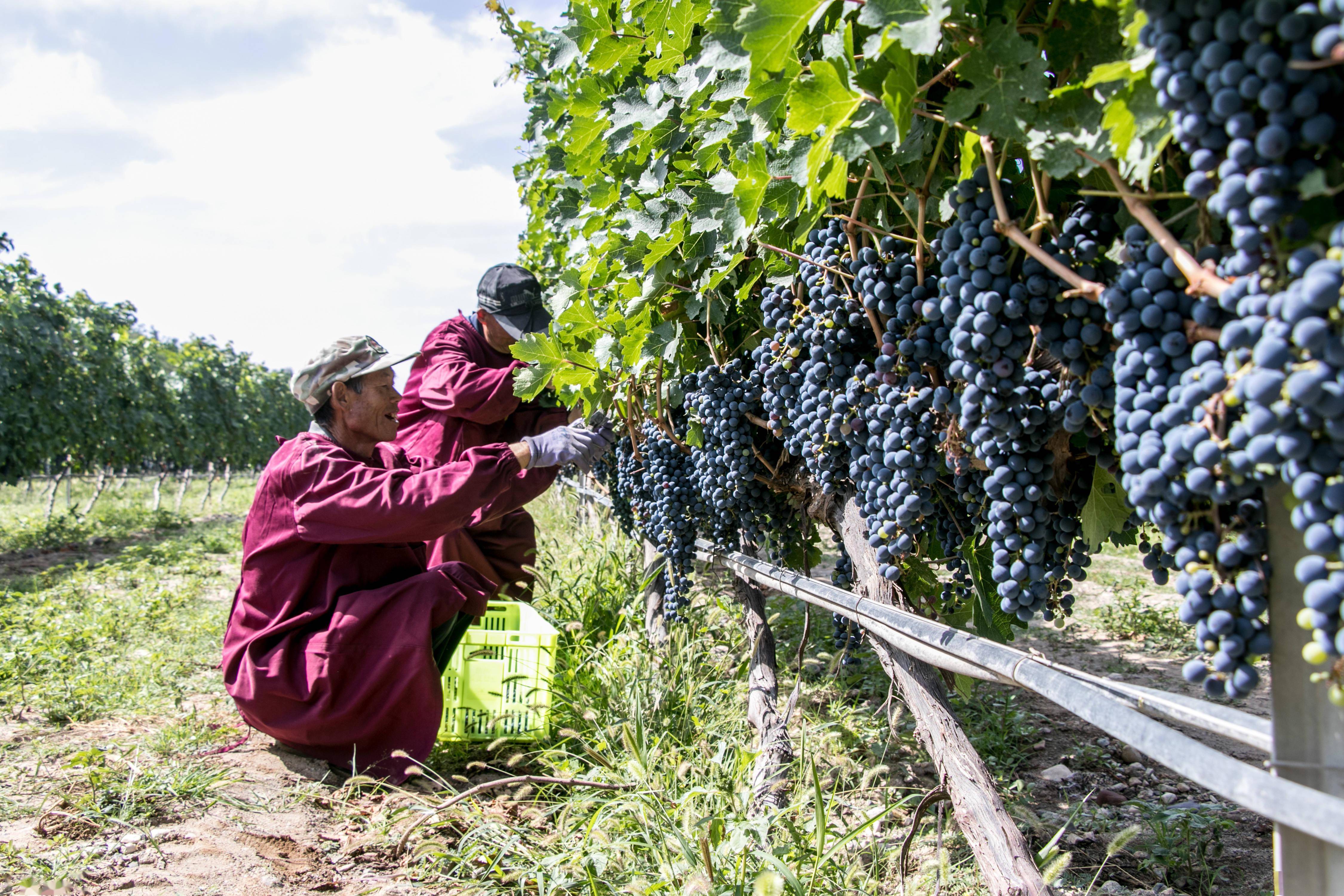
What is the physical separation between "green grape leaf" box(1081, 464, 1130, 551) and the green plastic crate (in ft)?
8.01

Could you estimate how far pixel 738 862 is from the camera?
6.20ft

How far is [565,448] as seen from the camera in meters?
3.29

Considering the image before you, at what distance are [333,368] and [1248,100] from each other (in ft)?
10.4

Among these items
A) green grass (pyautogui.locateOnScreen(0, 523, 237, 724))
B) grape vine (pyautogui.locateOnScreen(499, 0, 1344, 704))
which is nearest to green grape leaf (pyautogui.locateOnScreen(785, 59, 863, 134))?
grape vine (pyautogui.locateOnScreen(499, 0, 1344, 704))

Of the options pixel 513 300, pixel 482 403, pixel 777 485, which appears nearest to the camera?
pixel 777 485

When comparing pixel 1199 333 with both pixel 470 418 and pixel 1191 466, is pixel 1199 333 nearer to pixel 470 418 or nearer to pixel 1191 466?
pixel 1191 466

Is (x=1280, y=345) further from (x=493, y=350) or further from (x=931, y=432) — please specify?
(x=493, y=350)

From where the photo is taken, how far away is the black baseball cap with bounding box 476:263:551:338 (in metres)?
4.07

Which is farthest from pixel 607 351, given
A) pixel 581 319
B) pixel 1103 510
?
pixel 1103 510

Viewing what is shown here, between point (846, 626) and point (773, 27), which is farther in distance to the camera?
point (846, 626)

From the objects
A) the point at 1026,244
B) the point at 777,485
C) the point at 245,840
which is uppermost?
the point at 1026,244

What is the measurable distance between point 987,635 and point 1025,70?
1088 mm

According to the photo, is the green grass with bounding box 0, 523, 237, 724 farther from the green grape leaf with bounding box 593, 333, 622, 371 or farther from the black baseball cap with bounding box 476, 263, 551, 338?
the green grape leaf with bounding box 593, 333, 622, 371

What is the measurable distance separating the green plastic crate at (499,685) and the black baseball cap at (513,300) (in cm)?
147
